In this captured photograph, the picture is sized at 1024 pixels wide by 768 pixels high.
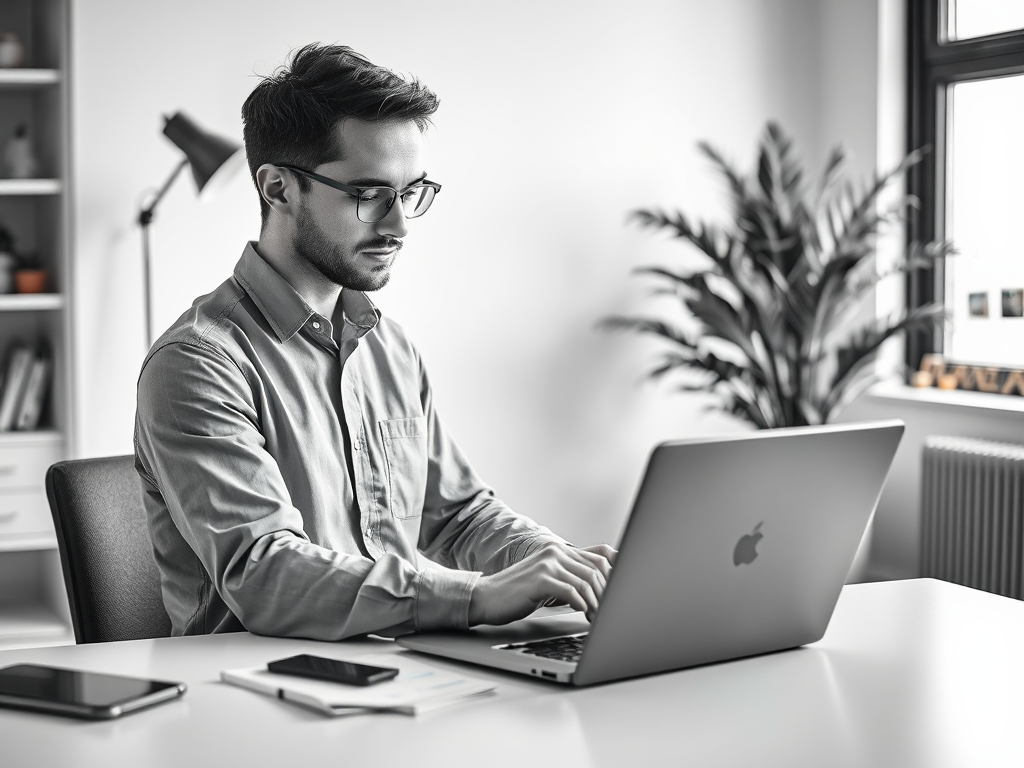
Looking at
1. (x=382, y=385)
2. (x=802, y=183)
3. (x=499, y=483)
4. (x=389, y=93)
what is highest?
(x=802, y=183)

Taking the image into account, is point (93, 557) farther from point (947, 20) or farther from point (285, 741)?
point (947, 20)

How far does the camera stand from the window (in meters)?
4.16

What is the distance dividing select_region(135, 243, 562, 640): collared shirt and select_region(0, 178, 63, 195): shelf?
1802 millimetres

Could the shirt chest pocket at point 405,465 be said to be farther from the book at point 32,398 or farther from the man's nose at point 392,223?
the book at point 32,398

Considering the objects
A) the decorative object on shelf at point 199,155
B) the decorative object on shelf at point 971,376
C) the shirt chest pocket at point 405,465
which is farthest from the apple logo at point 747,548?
the decorative object on shelf at point 971,376

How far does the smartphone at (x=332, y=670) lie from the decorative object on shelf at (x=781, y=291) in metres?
2.84

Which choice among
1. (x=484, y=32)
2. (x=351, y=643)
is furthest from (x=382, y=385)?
(x=484, y=32)

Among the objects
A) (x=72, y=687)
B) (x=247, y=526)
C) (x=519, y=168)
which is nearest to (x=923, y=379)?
(x=519, y=168)

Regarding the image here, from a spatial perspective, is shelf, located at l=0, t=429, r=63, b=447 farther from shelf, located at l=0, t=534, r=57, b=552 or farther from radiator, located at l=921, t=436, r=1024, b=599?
radiator, located at l=921, t=436, r=1024, b=599

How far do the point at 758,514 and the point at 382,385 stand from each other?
795 mm

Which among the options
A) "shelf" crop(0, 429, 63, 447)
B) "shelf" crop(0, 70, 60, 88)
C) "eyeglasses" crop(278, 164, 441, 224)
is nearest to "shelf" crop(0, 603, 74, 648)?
"shelf" crop(0, 429, 63, 447)

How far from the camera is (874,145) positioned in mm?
4461

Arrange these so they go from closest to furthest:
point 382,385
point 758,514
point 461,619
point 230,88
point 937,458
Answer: point 758,514, point 461,619, point 382,385, point 230,88, point 937,458

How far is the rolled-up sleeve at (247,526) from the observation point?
1418 millimetres
